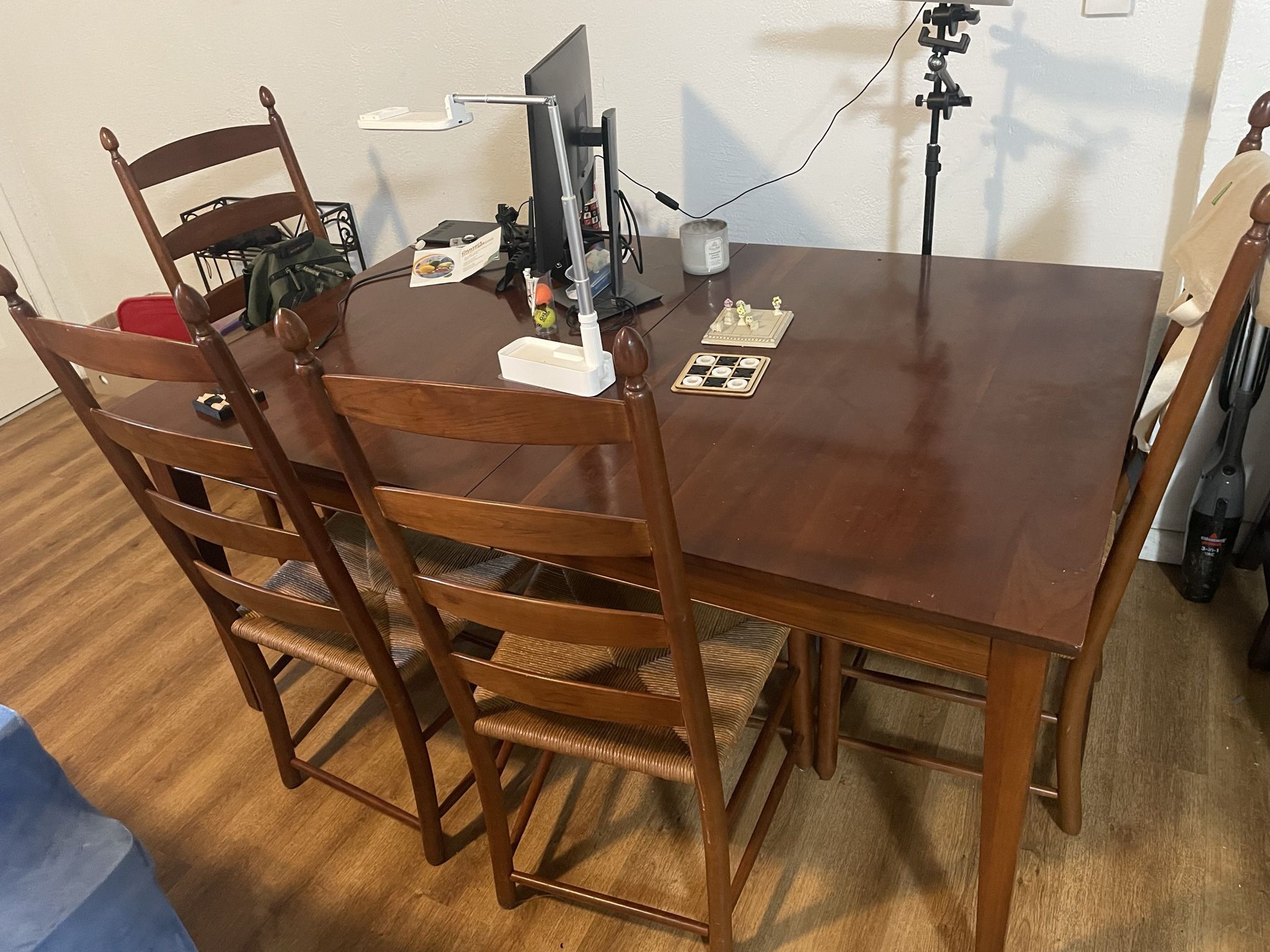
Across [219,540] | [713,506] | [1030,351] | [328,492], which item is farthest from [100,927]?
[1030,351]

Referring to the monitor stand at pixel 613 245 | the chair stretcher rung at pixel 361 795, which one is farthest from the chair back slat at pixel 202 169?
the chair stretcher rung at pixel 361 795

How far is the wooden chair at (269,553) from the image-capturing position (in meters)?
1.11

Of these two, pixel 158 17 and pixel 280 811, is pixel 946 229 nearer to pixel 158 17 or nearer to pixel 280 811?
pixel 280 811

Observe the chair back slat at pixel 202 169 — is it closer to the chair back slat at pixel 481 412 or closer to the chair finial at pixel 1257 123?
the chair back slat at pixel 481 412

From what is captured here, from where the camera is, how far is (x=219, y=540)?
1275 mm

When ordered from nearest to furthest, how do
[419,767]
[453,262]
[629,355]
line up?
[629,355] → [419,767] → [453,262]

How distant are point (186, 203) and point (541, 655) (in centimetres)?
250

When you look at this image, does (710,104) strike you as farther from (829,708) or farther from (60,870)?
(60,870)

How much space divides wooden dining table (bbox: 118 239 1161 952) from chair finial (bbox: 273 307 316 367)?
1.11 feet

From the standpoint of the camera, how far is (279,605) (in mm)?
1356

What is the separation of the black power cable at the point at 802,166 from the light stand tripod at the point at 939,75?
6 centimetres

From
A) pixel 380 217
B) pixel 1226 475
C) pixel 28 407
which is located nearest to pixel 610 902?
pixel 1226 475

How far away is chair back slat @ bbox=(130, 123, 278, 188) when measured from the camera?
1.96m

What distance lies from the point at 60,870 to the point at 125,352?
25.9 inches
